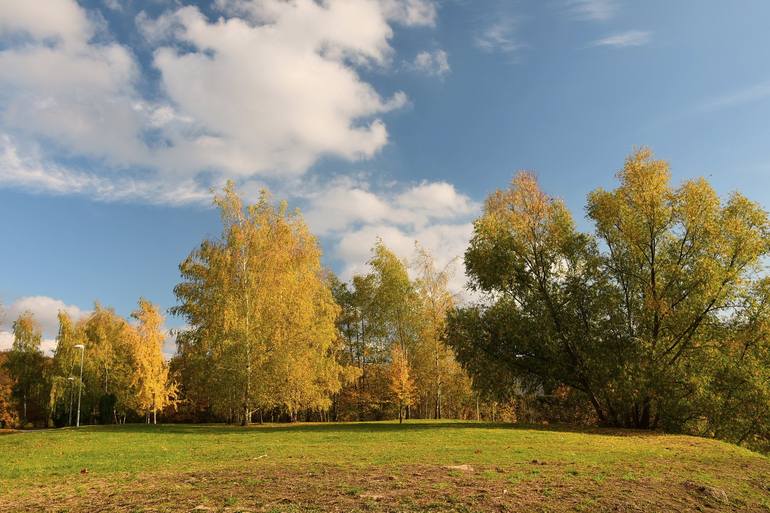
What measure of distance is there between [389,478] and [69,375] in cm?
5948

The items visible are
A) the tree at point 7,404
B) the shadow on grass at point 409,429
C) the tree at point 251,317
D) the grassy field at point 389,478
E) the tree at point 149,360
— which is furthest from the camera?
the tree at point 7,404

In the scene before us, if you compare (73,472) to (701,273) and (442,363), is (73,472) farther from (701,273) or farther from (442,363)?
(442,363)

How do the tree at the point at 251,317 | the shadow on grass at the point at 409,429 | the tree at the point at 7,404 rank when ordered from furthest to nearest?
the tree at the point at 7,404
the tree at the point at 251,317
the shadow on grass at the point at 409,429

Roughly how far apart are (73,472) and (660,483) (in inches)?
558

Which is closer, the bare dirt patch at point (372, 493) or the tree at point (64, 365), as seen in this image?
the bare dirt patch at point (372, 493)

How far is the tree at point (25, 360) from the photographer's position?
202 feet

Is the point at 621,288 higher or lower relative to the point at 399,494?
higher

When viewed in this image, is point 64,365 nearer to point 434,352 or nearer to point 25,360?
point 25,360

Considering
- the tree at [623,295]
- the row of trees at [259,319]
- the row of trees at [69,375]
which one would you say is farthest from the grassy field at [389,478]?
the row of trees at [69,375]

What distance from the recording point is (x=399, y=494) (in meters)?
8.90

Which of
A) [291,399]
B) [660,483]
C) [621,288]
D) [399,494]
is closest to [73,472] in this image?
[399,494]

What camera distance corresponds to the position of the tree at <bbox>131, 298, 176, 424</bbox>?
4450 cm

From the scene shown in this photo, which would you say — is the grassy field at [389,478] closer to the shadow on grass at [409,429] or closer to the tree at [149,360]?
the shadow on grass at [409,429]

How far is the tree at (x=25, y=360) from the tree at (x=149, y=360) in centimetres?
2505
